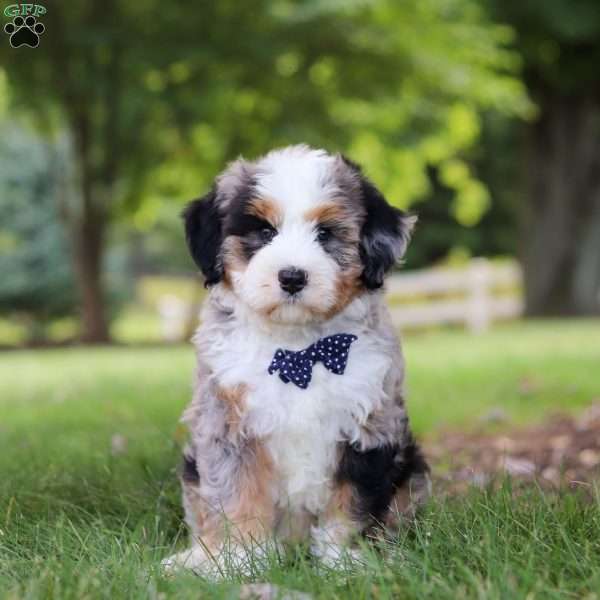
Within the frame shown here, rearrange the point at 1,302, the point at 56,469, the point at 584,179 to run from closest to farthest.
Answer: the point at 56,469 < the point at 584,179 < the point at 1,302

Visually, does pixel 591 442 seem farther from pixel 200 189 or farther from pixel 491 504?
pixel 200 189

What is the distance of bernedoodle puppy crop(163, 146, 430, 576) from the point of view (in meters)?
3.66

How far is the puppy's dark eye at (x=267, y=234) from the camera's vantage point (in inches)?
146

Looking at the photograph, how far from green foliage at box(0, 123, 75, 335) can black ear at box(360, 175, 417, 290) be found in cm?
1990

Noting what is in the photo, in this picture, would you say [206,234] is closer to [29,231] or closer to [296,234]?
[296,234]

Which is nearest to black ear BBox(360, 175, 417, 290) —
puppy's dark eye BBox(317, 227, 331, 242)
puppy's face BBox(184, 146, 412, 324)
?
puppy's face BBox(184, 146, 412, 324)

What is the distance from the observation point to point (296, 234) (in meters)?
3.64

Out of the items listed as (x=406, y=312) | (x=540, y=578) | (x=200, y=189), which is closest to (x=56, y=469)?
(x=540, y=578)

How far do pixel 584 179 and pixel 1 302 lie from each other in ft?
44.6

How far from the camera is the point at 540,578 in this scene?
297 centimetres

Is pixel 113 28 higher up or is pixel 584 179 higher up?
pixel 113 28

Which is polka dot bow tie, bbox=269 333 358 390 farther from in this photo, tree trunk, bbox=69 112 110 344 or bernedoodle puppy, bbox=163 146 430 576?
tree trunk, bbox=69 112 110 344

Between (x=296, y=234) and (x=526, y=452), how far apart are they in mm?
3514

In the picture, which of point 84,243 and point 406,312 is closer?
point 84,243
